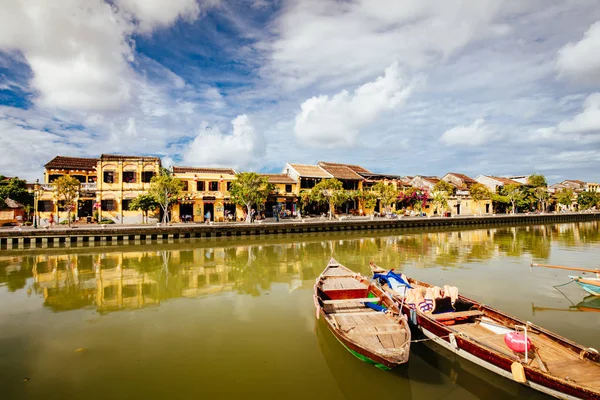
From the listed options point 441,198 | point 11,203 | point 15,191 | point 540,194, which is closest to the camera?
point 15,191

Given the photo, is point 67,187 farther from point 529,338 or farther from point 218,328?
point 529,338

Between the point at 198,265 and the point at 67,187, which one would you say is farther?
the point at 67,187

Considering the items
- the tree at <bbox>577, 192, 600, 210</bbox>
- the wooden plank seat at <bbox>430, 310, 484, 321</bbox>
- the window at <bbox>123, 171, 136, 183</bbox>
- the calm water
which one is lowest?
the calm water

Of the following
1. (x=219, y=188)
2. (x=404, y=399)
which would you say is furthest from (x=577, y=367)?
(x=219, y=188)

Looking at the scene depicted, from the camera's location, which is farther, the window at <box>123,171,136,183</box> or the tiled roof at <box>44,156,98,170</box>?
the tiled roof at <box>44,156,98,170</box>

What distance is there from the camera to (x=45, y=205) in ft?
109

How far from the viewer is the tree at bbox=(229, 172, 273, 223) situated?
3291 centimetres

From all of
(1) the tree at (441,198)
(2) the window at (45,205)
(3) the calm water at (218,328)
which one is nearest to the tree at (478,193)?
(1) the tree at (441,198)

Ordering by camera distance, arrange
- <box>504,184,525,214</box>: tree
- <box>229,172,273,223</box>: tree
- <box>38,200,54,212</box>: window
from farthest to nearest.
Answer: <box>504,184,525,214</box>: tree, <box>38,200,54,212</box>: window, <box>229,172,273,223</box>: tree

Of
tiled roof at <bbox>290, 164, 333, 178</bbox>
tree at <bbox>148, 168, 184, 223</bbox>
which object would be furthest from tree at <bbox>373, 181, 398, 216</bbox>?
tree at <bbox>148, 168, 184, 223</bbox>

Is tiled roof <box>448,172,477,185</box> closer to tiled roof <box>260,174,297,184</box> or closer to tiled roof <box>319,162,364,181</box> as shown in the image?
tiled roof <box>319,162,364,181</box>

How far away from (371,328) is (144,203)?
30.2m

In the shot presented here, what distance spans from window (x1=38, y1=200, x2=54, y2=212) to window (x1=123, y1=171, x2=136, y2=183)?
7.50 metres

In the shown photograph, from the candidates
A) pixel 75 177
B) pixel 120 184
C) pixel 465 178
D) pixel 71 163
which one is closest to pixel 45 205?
pixel 75 177
